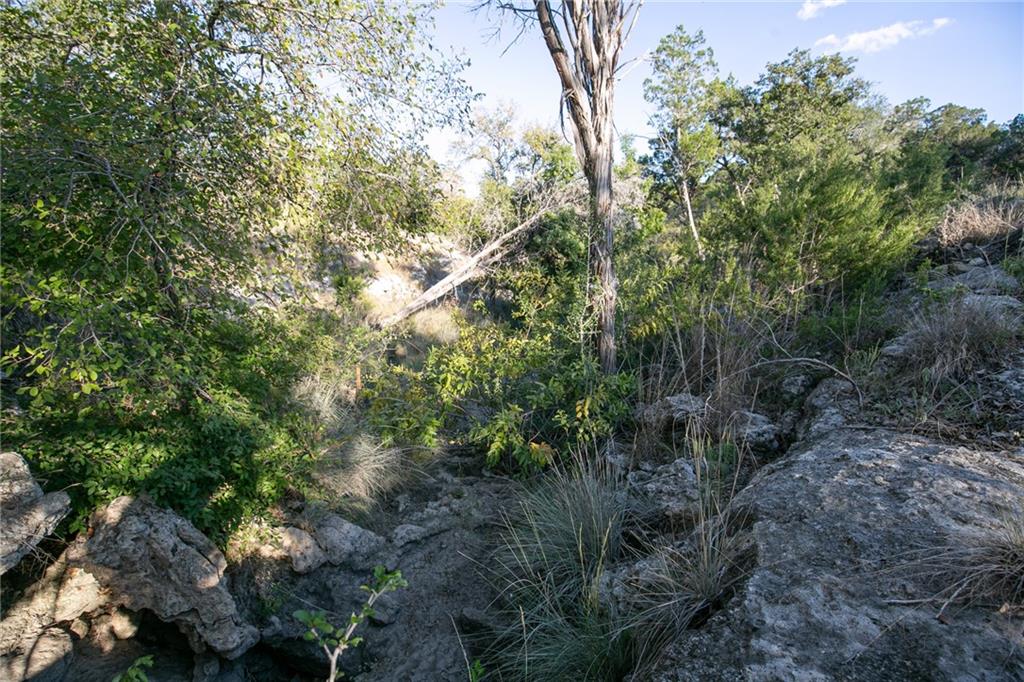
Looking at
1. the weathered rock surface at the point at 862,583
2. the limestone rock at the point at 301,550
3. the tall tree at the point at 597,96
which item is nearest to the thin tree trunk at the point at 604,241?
the tall tree at the point at 597,96

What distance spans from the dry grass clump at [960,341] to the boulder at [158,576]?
4.58m

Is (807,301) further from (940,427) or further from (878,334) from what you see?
(940,427)

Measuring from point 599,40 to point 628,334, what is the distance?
285 centimetres

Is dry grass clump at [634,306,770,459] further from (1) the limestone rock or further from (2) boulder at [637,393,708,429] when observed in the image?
(1) the limestone rock

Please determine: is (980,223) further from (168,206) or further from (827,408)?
(168,206)

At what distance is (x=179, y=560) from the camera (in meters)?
2.97

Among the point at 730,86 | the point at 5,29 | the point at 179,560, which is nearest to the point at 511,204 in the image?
the point at 5,29

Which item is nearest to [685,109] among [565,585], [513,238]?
[513,238]

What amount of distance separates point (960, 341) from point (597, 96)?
11.4 feet

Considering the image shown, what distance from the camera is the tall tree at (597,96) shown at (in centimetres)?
481

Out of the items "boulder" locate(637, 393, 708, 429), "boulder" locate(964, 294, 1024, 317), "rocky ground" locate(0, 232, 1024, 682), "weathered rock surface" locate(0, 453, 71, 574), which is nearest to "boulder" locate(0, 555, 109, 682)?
"rocky ground" locate(0, 232, 1024, 682)

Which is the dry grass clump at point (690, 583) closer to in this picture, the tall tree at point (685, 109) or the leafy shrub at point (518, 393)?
the leafy shrub at point (518, 393)

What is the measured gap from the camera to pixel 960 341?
3.65 m

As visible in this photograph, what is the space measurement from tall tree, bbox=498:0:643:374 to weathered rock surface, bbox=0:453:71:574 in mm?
4025
